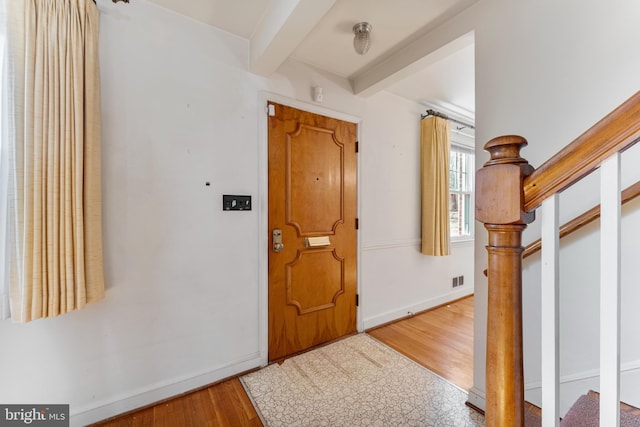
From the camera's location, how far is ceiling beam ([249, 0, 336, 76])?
1.43m

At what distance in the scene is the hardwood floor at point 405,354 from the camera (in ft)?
5.24

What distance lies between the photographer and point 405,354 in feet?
7.47

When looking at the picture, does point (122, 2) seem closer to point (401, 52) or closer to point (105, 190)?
point (105, 190)

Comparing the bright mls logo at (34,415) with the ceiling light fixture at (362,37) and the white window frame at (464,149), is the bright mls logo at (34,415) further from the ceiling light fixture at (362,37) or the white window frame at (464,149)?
the white window frame at (464,149)

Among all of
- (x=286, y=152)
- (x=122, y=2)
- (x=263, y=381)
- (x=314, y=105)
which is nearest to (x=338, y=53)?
(x=314, y=105)

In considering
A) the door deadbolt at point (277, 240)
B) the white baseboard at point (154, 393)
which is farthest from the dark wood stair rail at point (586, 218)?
the white baseboard at point (154, 393)

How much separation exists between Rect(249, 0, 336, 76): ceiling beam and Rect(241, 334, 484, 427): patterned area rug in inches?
87.9

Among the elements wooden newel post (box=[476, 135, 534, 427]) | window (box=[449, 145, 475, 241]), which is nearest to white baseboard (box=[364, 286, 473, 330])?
window (box=[449, 145, 475, 241])

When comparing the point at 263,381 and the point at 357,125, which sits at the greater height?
→ the point at 357,125

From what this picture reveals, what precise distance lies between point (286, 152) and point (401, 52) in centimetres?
119

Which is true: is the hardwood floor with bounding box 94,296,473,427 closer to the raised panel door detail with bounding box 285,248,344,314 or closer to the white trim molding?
the raised panel door detail with bounding box 285,248,344,314

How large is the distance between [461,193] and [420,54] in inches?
90.7

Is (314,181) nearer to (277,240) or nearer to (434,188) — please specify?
(277,240)

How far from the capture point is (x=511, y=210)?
23.4 inches
